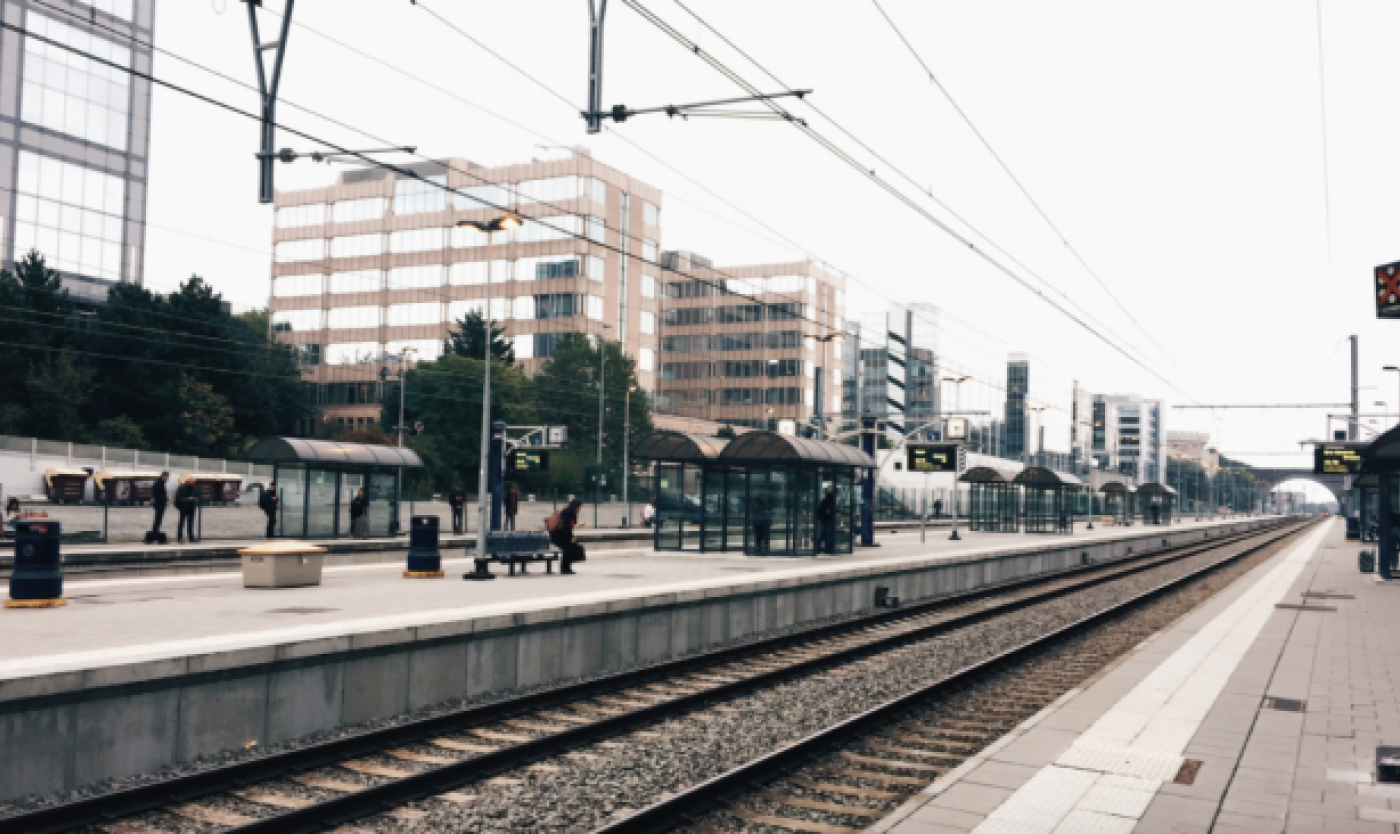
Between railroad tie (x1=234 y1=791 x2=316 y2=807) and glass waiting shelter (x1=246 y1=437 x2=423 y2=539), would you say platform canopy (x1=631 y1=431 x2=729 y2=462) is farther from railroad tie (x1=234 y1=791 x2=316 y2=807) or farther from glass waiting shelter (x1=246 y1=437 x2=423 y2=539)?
railroad tie (x1=234 y1=791 x2=316 y2=807)

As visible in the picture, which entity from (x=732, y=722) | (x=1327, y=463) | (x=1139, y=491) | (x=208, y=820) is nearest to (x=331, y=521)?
(x=732, y=722)

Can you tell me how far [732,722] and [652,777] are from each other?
7.68 feet

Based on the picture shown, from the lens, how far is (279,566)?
17.5m

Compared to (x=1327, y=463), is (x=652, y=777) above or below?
below

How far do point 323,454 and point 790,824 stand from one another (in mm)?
24057

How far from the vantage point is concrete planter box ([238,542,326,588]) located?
57.4 ft

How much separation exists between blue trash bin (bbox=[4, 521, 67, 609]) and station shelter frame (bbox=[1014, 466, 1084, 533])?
4320 centimetres

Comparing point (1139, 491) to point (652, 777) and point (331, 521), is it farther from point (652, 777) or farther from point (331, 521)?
point (652, 777)

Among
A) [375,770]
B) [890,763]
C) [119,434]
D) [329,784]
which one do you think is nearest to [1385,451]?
[890,763]

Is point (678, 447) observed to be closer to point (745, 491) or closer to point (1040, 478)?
point (745, 491)

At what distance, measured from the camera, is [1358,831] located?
22.4 ft

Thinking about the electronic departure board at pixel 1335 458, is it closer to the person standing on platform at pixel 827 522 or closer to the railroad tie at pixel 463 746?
the person standing on platform at pixel 827 522

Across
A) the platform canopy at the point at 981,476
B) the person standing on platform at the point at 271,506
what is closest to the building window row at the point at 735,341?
the platform canopy at the point at 981,476

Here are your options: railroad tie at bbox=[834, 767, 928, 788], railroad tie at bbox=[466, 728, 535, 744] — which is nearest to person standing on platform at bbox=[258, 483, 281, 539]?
railroad tie at bbox=[466, 728, 535, 744]
